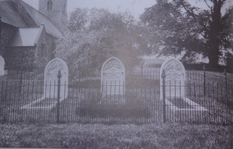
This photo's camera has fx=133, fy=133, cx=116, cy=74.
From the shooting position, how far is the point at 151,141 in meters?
2.99

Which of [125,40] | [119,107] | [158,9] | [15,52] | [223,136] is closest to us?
[223,136]

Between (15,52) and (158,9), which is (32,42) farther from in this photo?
(158,9)

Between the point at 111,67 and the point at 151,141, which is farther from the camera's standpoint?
the point at 111,67

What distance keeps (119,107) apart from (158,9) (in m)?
4.49

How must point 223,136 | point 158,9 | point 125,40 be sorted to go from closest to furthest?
point 223,136 → point 158,9 → point 125,40

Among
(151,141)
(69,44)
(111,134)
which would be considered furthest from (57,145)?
(69,44)

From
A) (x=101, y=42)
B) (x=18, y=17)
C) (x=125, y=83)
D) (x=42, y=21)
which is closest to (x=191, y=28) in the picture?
(x=125, y=83)

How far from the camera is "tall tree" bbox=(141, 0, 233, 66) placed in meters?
4.70

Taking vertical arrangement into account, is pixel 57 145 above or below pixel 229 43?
below

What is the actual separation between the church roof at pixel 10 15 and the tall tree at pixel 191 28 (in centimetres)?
994

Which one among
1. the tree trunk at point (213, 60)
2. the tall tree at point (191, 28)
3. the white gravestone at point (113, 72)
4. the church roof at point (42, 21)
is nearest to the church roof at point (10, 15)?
the church roof at point (42, 21)

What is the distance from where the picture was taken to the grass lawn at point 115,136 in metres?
2.96

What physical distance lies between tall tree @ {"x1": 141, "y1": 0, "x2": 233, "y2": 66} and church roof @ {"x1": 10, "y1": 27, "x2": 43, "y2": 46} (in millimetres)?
9234

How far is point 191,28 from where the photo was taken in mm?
→ 5695
